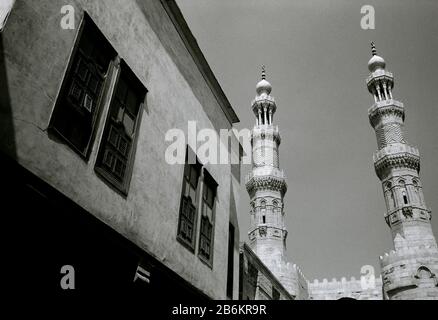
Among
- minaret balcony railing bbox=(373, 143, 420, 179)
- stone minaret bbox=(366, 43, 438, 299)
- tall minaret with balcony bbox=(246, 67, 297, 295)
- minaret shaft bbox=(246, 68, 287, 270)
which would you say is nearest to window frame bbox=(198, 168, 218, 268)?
stone minaret bbox=(366, 43, 438, 299)

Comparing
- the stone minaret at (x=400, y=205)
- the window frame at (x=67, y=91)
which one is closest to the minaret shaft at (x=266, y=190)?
the stone minaret at (x=400, y=205)

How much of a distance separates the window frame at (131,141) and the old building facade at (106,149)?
17 millimetres

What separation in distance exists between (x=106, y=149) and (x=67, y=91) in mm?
952

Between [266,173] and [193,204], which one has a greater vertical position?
[266,173]

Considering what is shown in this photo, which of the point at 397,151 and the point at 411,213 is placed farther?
the point at 397,151

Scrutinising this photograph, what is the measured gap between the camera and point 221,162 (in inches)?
350

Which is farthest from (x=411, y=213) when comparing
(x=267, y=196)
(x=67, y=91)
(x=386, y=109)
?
(x=67, y=91)

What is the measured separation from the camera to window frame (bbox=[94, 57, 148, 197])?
4.86m

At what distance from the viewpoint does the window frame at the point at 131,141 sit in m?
4.86

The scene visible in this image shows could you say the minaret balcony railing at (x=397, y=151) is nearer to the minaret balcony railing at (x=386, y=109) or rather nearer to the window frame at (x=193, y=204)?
the minaret balcony railing at (x=386, y=109)

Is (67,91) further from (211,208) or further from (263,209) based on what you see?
(263,209)

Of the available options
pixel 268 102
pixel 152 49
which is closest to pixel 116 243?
pixel 152 49

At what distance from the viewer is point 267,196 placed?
1335 inches

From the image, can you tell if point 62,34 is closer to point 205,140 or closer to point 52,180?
point 52,180
